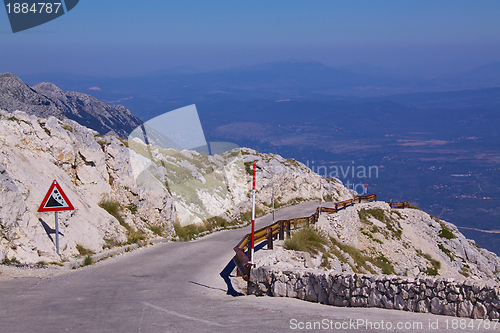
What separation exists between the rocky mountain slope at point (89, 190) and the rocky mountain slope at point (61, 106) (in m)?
46.1

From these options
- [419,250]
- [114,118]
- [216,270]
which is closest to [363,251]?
[419,250]

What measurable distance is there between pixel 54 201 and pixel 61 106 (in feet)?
337

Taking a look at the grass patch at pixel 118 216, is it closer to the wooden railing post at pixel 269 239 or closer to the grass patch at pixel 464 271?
the wooden railing post at pixel 269 239

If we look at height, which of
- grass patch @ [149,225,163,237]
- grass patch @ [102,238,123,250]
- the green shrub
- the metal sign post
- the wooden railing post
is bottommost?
grass patch @ [149,225,163,237]

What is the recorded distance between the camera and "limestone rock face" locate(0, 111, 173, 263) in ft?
37.2

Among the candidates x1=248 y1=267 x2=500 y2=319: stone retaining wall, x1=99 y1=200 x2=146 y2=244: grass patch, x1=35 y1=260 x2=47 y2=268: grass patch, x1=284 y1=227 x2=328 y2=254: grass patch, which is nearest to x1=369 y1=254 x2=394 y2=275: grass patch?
x1=284 y1=227 x2=328 y2=254: grass patch

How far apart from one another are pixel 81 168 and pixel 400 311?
45.5ft

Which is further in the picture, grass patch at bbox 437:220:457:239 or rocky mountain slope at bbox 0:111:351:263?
grass patch at bbox 437:220:457:239

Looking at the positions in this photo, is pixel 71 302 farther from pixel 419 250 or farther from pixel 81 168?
pixel 419 250

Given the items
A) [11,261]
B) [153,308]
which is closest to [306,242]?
[153,308]

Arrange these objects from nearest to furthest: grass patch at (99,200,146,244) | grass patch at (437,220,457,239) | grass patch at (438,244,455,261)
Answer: grass patch at (99,200,146,244), grass patch at (438,244,455,261), grass patch at (437,220,457,239)

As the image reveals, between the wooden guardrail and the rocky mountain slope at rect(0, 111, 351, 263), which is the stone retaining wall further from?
the wooden guardrail

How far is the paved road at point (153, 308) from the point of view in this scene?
298 inches

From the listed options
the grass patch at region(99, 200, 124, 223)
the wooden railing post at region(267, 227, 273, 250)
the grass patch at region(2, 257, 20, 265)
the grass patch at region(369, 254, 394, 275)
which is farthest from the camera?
the grass patch at region(369, 254, 394, 275)
